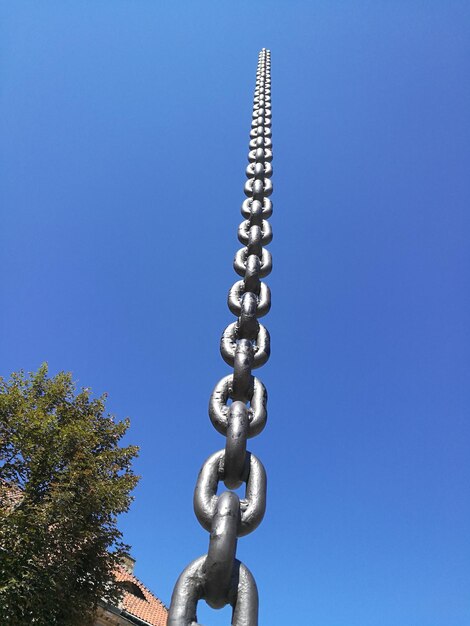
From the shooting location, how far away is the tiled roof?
1936cm

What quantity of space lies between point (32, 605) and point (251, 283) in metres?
11.5

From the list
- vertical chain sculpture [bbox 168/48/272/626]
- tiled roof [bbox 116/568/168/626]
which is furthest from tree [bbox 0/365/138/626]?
vertical chain sculpture [bbox 168/48/272/626]

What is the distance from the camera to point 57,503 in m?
11.2

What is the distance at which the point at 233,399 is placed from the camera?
1637 mm

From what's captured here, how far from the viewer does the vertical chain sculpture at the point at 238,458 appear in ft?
3.76

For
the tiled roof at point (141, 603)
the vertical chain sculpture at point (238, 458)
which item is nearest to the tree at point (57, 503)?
the tiled roof at point (141, 603)

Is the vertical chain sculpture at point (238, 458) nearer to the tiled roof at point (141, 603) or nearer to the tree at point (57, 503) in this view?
the tree at point (57, 503)

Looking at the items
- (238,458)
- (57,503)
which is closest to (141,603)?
(57,503)

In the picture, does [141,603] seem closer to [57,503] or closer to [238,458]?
[57,503]

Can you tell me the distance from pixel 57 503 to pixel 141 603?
1298 centimetres

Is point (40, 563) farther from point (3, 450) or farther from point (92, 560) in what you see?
point (3, 450)

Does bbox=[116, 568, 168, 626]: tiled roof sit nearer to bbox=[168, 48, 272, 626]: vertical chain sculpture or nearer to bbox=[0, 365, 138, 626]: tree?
bbox=[0, 365, 138, 626]: tree

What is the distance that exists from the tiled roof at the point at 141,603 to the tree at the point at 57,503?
274 inches

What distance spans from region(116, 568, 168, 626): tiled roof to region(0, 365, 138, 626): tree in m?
6.96
